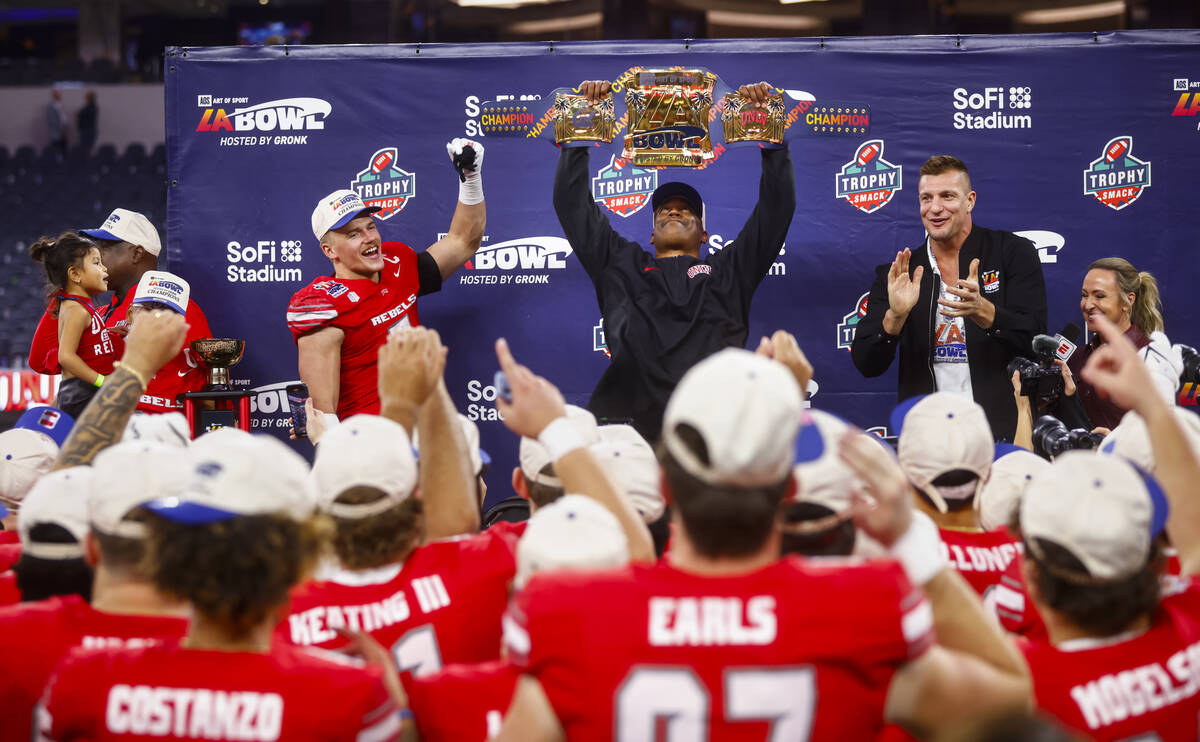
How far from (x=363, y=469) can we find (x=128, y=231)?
4385 mm

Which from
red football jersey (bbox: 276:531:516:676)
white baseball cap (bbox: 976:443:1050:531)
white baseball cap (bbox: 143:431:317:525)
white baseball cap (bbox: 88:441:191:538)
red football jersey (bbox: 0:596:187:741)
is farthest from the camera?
white baseball cap (bbox: 976:443:1050:531)

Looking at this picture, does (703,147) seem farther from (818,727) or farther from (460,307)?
(818,727)

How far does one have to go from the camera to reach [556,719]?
5.08 feet

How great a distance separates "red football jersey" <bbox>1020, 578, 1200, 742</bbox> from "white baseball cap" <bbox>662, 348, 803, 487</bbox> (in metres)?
0.66

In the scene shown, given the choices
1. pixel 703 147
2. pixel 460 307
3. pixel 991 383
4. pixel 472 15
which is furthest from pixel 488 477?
pixel 472 15

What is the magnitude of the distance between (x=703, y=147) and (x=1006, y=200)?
211 cm

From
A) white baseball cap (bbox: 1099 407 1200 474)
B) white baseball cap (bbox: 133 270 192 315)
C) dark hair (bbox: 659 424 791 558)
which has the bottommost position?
white baseball cap (bbox: 1099 407 1200 474)

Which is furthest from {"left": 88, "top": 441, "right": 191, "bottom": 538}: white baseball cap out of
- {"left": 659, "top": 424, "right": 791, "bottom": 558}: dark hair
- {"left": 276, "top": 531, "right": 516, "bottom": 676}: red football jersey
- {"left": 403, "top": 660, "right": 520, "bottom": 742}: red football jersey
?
{"left": 659, "top": 424, "right": 791, "bottom": 558}: dark hair

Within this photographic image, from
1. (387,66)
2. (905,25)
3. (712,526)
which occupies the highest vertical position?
(905,25)

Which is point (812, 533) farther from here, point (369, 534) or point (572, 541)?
point (369, 534)

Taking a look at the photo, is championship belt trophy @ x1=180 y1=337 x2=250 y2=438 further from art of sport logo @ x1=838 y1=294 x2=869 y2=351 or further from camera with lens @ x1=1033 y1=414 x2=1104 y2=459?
camera with lens @ x1=1033 y1=414 x2=1104 y2=459

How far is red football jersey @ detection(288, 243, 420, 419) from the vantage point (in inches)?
214

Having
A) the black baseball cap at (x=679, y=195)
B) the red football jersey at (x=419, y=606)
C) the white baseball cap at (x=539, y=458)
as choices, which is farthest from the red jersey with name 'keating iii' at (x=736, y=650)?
the black baseball cap at (x=679, y=195)

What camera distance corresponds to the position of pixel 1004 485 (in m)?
3.08
